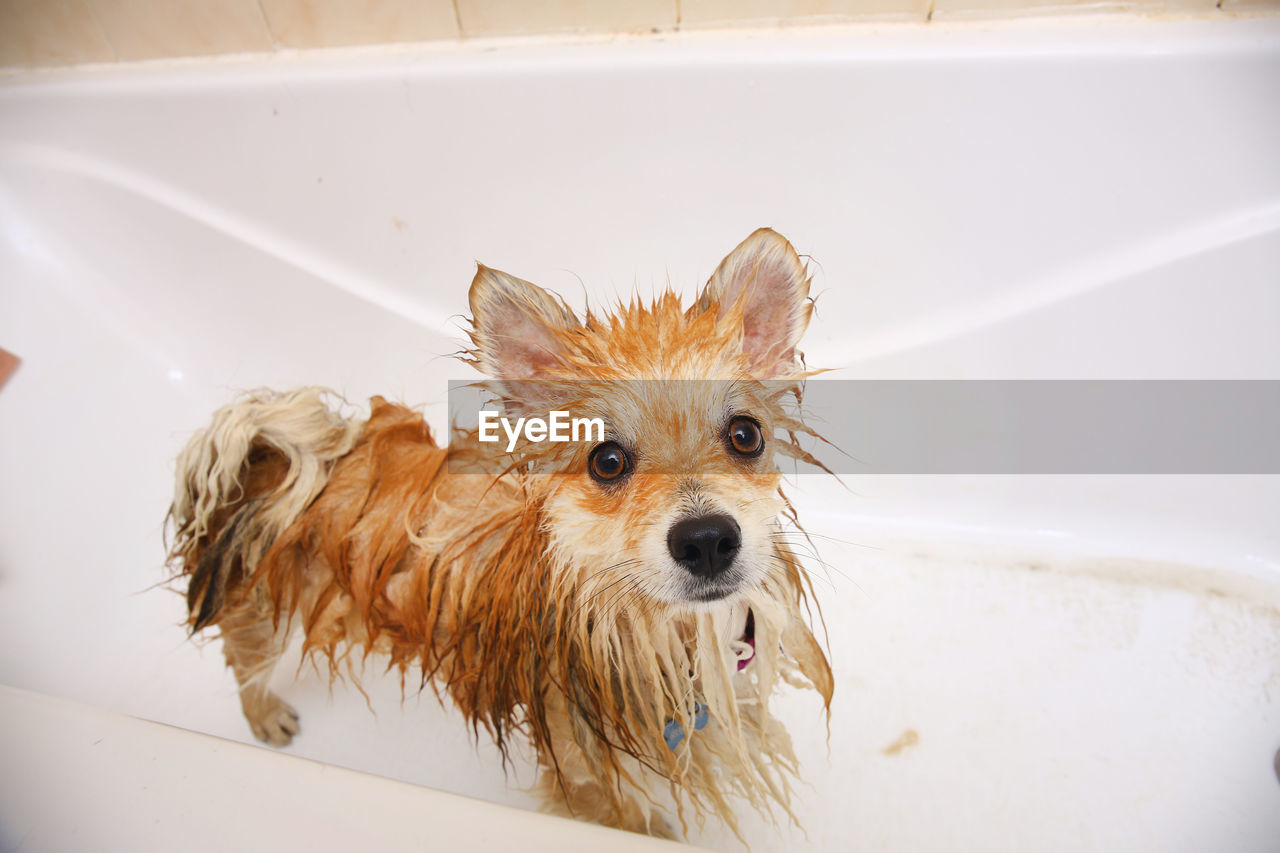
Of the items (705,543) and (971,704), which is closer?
(705,543)

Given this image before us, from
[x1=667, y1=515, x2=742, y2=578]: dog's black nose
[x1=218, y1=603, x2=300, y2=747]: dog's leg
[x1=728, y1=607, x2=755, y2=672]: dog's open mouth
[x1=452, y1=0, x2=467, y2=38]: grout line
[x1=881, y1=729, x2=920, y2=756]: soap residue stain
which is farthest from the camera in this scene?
[x1=452, y1=0, x2=467, y2=38]: grout line

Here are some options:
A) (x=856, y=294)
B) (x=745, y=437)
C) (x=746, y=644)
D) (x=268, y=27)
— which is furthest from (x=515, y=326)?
(x=268, y=27)

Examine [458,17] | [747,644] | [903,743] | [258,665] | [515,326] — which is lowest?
[903,743]

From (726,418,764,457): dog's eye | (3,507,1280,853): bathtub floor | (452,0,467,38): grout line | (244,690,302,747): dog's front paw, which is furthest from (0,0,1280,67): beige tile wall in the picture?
(244,690,302,747): dog's front paw

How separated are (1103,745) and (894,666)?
0.44 meters

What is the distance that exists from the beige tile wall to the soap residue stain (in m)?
1.56

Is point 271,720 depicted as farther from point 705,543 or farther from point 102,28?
point 102,28

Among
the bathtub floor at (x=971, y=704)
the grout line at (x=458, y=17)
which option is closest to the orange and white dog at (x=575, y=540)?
the bathtub floor at (x=971, y=704)

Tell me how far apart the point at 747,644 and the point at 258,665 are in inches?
39.8

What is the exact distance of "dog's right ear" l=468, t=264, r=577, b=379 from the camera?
0.79 m

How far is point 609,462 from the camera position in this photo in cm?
81

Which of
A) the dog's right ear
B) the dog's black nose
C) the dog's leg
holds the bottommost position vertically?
→ the dog's leg

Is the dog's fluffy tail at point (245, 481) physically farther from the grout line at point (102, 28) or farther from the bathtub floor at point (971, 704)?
the grout line at point (102, 28)

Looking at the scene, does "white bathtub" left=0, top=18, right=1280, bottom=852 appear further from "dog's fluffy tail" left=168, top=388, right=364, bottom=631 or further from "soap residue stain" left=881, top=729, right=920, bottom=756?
"dog's fluffy tail" left=168, top=388, right=364, bottom=631
